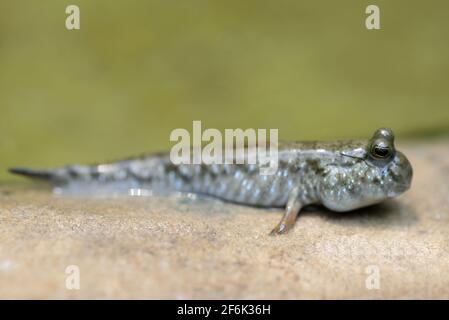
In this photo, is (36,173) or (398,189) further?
(36,173)

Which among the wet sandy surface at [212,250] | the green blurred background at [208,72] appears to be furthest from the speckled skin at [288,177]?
the green blurred background at [208,72]

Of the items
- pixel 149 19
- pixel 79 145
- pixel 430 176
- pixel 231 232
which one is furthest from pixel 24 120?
pixel 430 176

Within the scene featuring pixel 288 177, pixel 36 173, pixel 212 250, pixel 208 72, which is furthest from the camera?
pixel 208 72

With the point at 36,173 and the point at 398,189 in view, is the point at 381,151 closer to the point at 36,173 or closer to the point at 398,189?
the point at 398,189

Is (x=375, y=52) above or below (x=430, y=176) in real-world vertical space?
above

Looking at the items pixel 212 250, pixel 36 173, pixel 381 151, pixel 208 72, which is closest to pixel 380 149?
pixel 381 151

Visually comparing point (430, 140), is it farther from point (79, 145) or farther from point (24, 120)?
point (24, 120)
